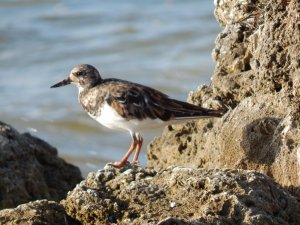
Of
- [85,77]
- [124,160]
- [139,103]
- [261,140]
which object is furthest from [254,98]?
[85,77]

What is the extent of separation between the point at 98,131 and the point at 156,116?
13.8 feet

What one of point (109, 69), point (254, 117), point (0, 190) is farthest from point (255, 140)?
point (109, 69)

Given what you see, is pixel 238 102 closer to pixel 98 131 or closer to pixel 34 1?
pixel 98 131

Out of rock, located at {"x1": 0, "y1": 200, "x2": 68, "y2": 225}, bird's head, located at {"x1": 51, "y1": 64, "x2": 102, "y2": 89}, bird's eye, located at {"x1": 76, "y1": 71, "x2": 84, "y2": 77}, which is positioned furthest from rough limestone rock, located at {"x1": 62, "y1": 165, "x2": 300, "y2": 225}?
bird's eye, located at {"x1": 76, "y1": 71, "x2": 84, "y2": 77}

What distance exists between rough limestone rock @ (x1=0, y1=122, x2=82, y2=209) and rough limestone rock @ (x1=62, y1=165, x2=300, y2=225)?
6.49 ft

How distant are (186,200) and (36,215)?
2.37 feet

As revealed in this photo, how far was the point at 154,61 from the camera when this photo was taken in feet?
44.3

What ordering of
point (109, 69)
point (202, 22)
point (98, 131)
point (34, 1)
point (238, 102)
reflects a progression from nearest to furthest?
point (238, 102) < point (98, 131) < point (109, 69) < point (202, 22) < point (34, 1)

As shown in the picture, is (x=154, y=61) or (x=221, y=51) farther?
(x=154, y=61)

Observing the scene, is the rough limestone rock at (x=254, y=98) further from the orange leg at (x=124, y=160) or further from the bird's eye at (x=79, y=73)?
the bird's eye at (x=79, y=73)

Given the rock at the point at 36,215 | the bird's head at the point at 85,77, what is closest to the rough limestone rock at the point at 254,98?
the bird's head at the point at 85,77

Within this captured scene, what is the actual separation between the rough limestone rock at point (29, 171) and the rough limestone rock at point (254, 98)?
2.82 feet

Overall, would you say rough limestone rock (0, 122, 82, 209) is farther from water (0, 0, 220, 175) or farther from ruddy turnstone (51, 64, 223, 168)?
water (0, 0, 220, 175)

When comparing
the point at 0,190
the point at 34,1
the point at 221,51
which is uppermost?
the point at 34,1
